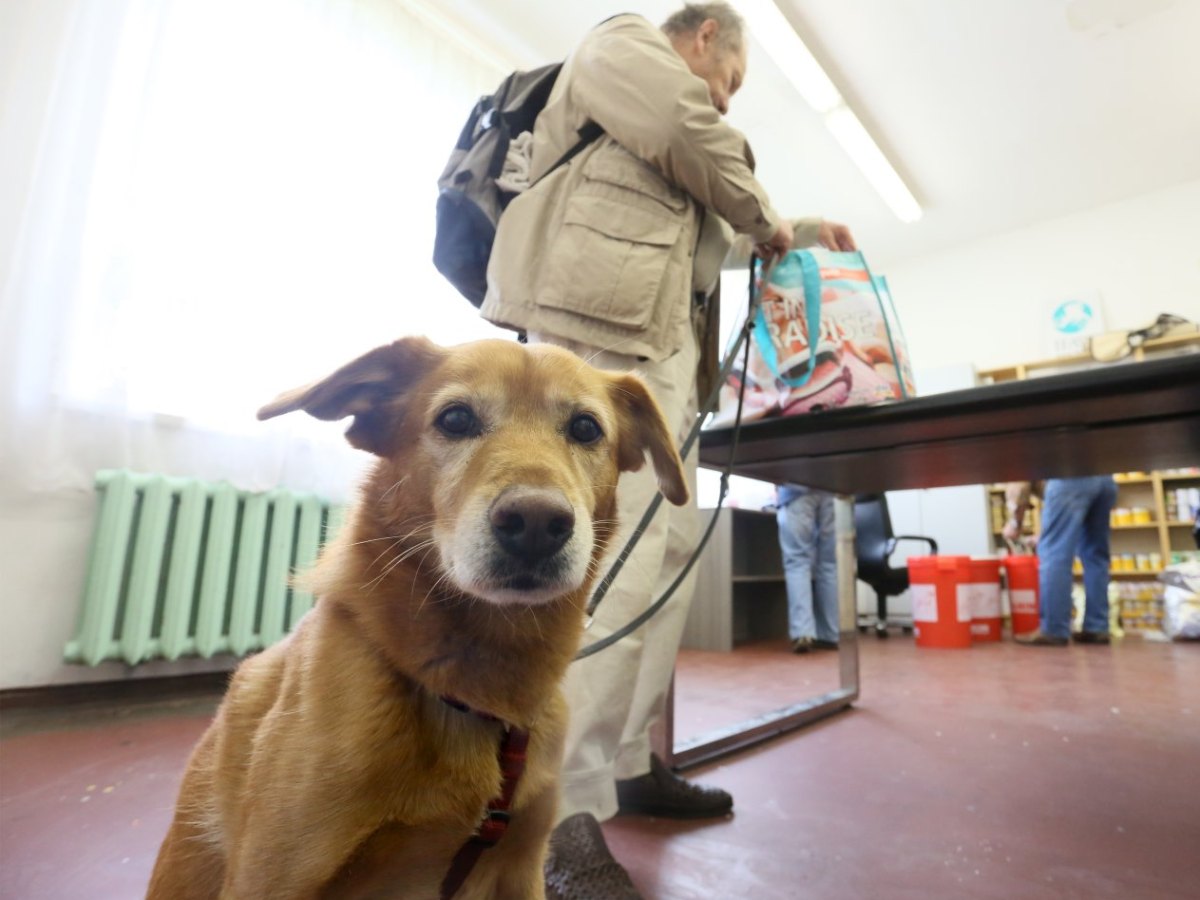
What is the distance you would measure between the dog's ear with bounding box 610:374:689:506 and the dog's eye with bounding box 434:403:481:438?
27 cm

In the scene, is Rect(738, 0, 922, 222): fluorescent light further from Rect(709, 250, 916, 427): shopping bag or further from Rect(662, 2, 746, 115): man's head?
Rect(709, 250, 916, 427): shopping bag

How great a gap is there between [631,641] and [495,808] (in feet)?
1.97

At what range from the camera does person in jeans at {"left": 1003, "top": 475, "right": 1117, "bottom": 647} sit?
4.40 m

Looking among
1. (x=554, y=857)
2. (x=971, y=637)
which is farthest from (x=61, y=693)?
(x=971, y=637)

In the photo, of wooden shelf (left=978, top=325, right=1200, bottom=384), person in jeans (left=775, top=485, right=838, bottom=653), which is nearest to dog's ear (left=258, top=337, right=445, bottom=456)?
person in jeans (left=775, top=485, right=838, bottom=653)

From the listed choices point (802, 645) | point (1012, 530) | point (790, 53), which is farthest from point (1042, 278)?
point (802, 645)

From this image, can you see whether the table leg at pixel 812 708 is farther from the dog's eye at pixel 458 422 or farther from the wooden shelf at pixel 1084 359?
the wooden shelf at pixel 1084 359

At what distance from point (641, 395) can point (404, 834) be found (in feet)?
2.31

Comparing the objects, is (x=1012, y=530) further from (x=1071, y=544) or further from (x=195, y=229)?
(x=195, y=229)

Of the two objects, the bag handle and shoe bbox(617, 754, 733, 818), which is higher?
the bag handle

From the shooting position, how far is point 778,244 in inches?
62.2

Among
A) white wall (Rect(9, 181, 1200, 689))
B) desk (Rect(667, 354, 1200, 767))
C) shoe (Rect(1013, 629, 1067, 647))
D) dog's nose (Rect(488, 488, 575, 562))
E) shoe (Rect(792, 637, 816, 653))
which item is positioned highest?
white wall (Rect(9, 181, 1200, 689))

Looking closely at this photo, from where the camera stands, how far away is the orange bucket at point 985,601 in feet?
16.5

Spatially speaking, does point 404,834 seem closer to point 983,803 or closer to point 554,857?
point 554,857
